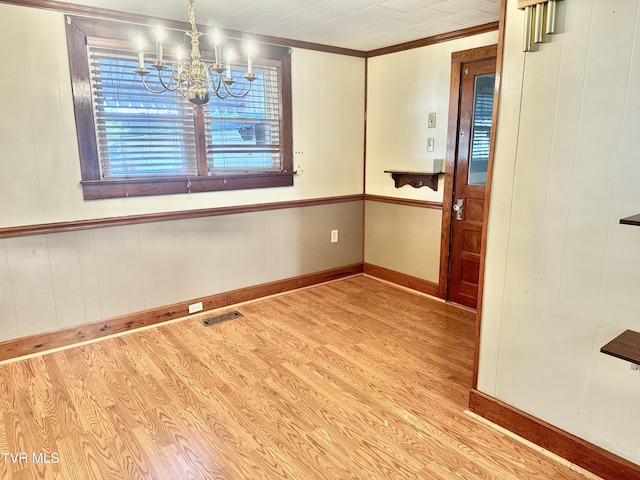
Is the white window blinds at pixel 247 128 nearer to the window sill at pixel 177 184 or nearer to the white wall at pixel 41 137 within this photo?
the window sill at pixel 177 184

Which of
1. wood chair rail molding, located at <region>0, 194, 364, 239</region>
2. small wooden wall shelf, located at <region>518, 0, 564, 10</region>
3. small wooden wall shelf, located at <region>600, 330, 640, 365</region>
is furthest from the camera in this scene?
wood chair rail molding, located at <region>0, 194, 364, 239</region>

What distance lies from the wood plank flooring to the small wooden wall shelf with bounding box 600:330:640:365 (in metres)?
0.71

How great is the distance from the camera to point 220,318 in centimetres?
376

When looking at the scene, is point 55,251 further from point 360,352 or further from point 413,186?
point 413,186

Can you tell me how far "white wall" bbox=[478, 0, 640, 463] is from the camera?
5.74ft

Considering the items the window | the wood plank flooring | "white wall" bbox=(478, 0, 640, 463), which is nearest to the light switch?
the window

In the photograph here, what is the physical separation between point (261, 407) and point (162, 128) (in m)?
2.27

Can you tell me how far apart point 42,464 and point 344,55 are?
4071mm

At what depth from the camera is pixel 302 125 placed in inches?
167

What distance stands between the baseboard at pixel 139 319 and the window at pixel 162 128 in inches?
38.2

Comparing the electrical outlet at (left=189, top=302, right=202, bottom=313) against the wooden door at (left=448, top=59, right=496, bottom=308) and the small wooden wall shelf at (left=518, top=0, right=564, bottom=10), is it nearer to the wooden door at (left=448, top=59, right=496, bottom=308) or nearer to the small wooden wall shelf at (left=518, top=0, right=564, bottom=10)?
the wooden door at (left=448, top=59, right=496, bottom=308)

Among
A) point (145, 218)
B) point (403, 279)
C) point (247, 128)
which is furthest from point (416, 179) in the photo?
point (145, 218)

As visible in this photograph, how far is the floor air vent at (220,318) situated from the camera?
3.65 m

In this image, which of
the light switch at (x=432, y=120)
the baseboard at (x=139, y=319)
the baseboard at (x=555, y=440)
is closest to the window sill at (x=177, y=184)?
the baseboard at (x=139, y=319)
